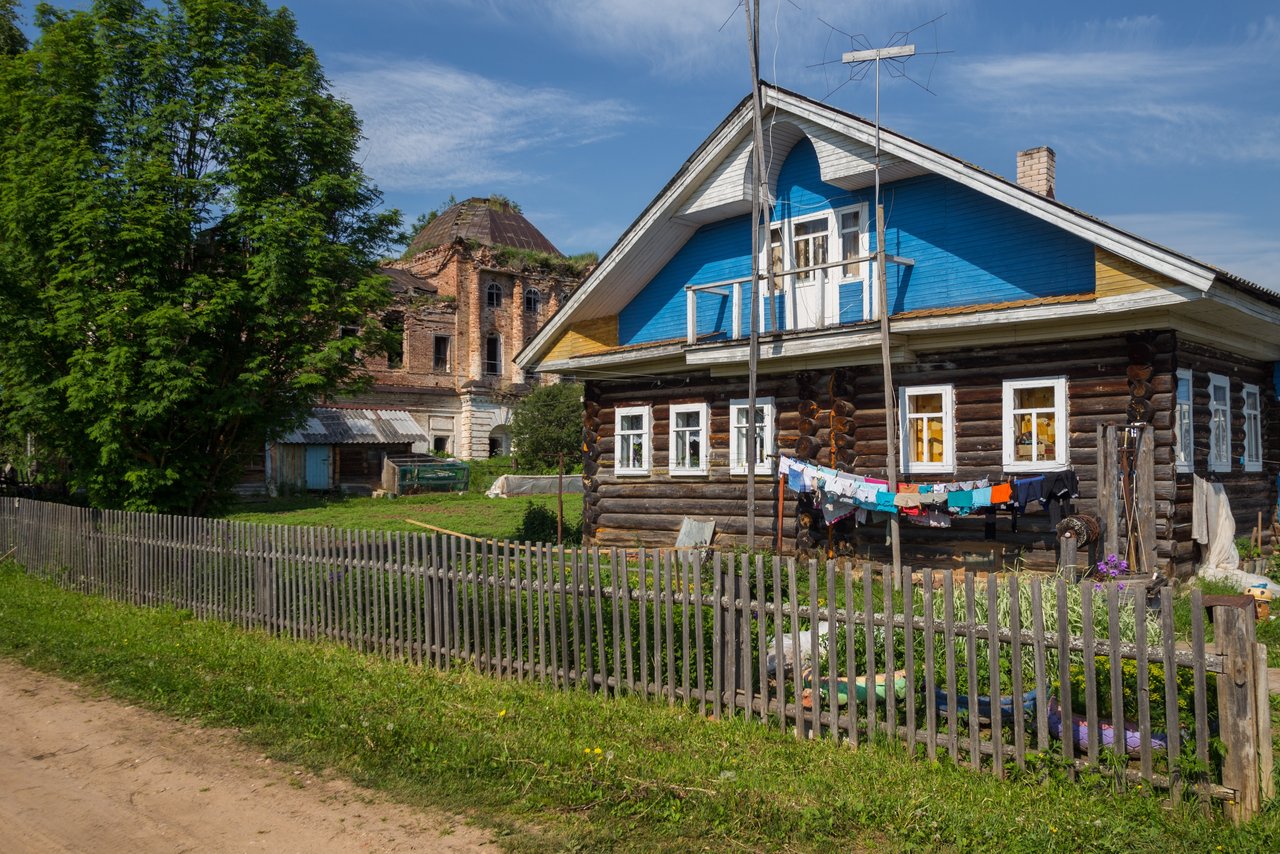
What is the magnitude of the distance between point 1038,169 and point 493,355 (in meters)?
36.7

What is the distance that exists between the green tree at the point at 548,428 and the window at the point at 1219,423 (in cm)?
2977

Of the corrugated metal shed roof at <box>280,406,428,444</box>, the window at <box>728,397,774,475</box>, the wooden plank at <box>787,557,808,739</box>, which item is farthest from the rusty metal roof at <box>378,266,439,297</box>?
the wooden plank at <box>787,557,808,739</box>

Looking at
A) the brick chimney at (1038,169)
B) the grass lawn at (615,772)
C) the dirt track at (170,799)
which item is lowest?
the dirt track at (170,799)

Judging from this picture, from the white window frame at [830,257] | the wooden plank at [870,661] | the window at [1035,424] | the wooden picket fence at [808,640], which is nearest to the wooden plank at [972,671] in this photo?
the wooden picket fence at [808,640]

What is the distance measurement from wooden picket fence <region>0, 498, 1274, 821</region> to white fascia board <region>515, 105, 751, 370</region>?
27.7 feet

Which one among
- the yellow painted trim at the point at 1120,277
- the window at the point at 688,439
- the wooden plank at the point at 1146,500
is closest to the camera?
the yellow painted trim at the point at 1120,277

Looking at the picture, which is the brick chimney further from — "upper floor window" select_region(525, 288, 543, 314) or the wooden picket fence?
"upper floor window" select_region(525, 288, 543, 314)

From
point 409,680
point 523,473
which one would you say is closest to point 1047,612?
point 409,680

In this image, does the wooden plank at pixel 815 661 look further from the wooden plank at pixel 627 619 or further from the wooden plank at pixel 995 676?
the wooden plank at pixel 627 619

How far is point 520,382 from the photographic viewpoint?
164 ft

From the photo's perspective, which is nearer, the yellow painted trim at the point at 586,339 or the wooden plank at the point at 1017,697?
the wooden plank at the point at 1017,697

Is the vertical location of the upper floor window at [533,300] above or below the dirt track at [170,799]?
above

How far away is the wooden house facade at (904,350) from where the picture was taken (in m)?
13.0

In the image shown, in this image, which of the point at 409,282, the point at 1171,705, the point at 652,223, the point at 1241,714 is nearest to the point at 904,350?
the point at 652,223
